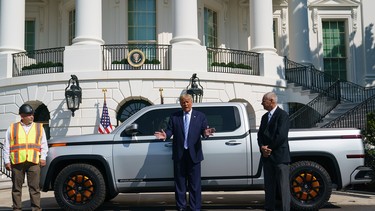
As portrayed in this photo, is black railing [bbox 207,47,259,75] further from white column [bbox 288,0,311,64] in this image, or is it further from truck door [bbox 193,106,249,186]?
truck door [bbox 193,106,249,186]

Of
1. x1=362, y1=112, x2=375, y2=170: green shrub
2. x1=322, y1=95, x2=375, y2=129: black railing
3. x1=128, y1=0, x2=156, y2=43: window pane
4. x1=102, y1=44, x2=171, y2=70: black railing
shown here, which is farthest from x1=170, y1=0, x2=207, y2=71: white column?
x1=362, y1=112, x2=375, y2=170: green shrub

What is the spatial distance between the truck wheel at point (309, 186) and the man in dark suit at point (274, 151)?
131 centimetres

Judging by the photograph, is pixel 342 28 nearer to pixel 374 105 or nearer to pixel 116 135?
pixel 374 105

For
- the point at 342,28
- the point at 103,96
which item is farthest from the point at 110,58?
the point at 342,28

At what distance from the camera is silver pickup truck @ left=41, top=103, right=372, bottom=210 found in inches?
323

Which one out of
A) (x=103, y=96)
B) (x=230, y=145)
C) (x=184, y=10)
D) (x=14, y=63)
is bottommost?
(x=230, y=145)

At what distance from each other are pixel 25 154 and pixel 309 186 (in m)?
4.79

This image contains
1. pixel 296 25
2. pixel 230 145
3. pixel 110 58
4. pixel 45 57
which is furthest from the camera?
pixel 296 25

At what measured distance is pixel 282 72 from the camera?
67.4ft

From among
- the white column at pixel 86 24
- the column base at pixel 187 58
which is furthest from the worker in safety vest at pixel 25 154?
the column base at pixel 187 58

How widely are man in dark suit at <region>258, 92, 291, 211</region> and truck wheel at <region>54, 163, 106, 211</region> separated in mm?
3008

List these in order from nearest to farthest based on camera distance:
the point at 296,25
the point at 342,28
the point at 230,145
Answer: the point at 230,145 → the point at 296,25 → the point at 342,28

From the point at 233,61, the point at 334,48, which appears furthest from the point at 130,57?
the point at 334,48

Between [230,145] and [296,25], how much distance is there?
15769 mm
